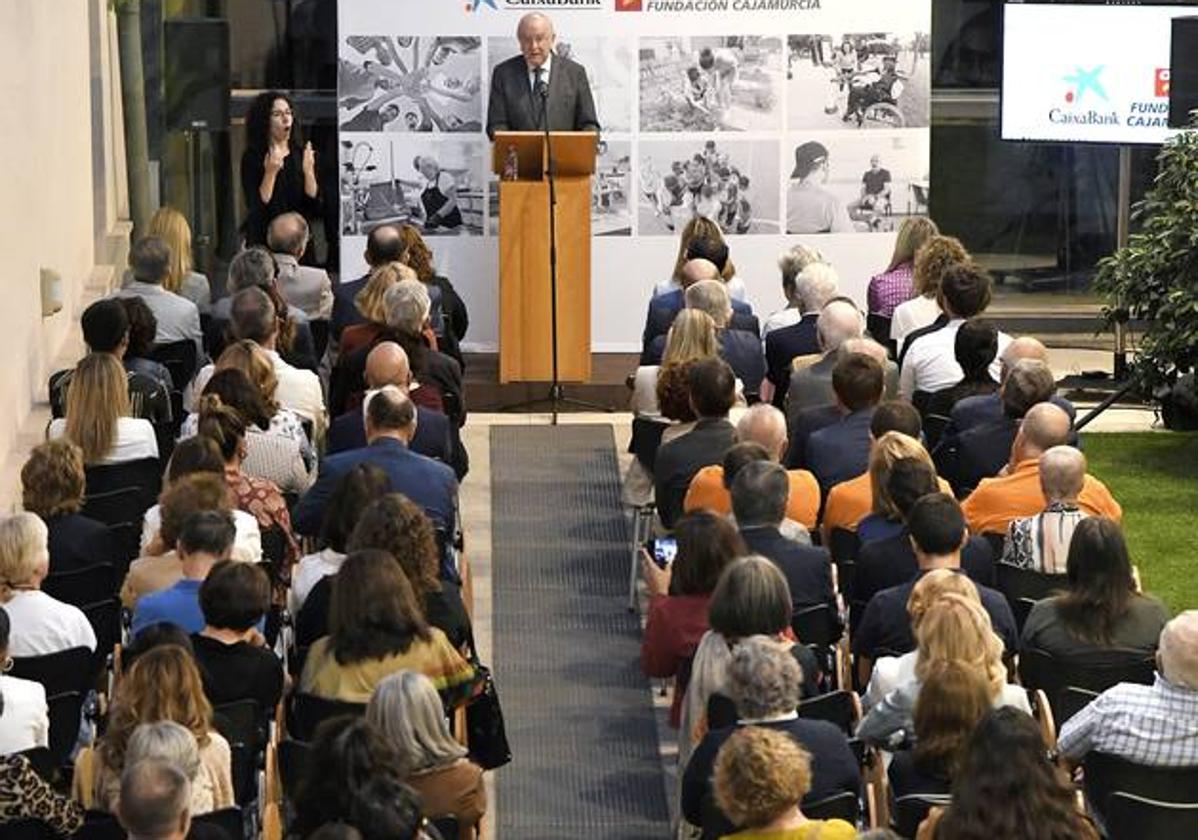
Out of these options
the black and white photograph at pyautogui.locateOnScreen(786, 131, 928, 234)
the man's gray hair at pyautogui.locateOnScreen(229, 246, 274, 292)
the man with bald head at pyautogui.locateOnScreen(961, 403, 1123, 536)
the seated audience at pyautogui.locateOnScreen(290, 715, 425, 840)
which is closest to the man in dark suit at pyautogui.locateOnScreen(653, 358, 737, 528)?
the man with bald head at pyautogui.locateOnScreen(961, 403, 1123, 536)

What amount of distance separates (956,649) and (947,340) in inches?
184

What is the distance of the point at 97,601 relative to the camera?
31.0 feet

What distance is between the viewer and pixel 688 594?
29.5 ft

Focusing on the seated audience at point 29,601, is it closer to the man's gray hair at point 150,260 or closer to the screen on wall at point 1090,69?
the man's gray hair at point 150,260

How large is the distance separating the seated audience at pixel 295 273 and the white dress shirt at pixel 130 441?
2.94 metres

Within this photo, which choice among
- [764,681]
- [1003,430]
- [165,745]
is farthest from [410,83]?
[165,745]

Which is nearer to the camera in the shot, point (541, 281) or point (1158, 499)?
point (1158, 499)

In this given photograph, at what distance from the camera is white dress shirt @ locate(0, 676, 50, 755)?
26.2 feet

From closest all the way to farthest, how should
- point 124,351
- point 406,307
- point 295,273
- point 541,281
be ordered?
1. point 124,351
2. point 406,307
3. point 295,273
4. point 541,281

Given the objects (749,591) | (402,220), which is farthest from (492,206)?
(749,591)

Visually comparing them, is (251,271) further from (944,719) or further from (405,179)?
(944,719)

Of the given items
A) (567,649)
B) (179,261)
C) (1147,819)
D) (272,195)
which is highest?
(272,195)

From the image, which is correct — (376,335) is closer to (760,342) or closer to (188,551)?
(760,342)

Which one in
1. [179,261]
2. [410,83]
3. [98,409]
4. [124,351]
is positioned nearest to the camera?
[98,409]
